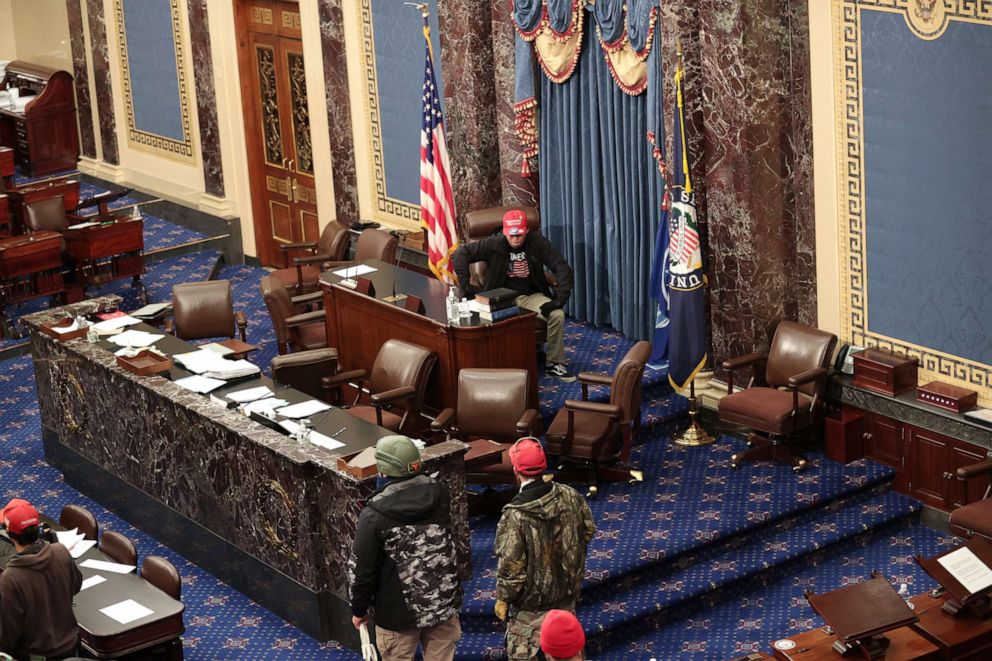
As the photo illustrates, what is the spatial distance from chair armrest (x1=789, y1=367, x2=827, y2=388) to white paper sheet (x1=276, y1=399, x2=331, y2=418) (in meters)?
2.87

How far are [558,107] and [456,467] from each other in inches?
173

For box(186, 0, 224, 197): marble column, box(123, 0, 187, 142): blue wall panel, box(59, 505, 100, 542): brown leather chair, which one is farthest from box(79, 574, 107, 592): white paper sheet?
box(123, 0, 187, 142): blue wall panel

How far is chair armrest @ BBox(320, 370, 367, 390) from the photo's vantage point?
10.6 m

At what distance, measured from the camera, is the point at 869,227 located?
32.3 ft

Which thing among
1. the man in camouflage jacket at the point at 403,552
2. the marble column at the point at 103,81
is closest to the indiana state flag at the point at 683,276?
the man in camouflage jacket at the point at 403,552

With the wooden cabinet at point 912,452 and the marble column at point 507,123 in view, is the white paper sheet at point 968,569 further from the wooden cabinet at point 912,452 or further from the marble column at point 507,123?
the marble column at point 507,123

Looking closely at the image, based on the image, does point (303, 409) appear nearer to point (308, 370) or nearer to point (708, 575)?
point (308, 370)

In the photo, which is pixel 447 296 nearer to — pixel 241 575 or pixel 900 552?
pixel 241 575

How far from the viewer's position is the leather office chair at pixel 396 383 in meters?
10.1

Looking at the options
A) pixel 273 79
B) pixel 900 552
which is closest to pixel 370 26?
pixel 273 79

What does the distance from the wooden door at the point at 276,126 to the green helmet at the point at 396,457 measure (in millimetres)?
7856

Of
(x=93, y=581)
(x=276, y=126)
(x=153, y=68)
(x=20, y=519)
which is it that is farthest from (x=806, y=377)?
(x=153, y=68)

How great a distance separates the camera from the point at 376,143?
45.8ft

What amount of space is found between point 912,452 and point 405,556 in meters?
3.95
